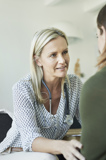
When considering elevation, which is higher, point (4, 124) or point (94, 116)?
point (94, 116)

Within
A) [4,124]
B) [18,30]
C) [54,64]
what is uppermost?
[18,30]

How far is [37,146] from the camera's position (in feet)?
4.25

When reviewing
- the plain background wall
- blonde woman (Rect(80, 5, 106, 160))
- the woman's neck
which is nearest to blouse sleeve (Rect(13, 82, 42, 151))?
the woman's neck

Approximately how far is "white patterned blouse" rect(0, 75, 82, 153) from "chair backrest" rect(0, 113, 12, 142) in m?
0.16

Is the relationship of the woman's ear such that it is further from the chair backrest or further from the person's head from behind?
the person's head from behind

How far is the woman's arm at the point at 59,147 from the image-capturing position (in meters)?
0.97

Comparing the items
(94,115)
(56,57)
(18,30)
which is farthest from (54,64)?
(18,30)

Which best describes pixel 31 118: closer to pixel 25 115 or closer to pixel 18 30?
pixel 25 115

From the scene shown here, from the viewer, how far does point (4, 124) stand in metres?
1.77

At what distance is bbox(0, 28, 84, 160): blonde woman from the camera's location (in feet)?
4.58

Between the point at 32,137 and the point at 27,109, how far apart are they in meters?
0.17

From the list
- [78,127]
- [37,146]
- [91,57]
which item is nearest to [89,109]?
[37,146]

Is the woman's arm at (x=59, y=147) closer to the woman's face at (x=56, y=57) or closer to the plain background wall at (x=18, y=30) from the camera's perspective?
the woman's face at (x=56, y=57)

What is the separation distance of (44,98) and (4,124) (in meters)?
0.39
